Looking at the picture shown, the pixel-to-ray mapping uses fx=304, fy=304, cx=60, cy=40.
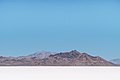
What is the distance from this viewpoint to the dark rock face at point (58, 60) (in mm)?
6446

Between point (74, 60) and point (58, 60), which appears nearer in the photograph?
point (58, 60)

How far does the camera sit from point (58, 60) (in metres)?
6.61

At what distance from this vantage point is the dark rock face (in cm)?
645

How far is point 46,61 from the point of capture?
6613 millimetres

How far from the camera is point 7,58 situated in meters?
6.52
